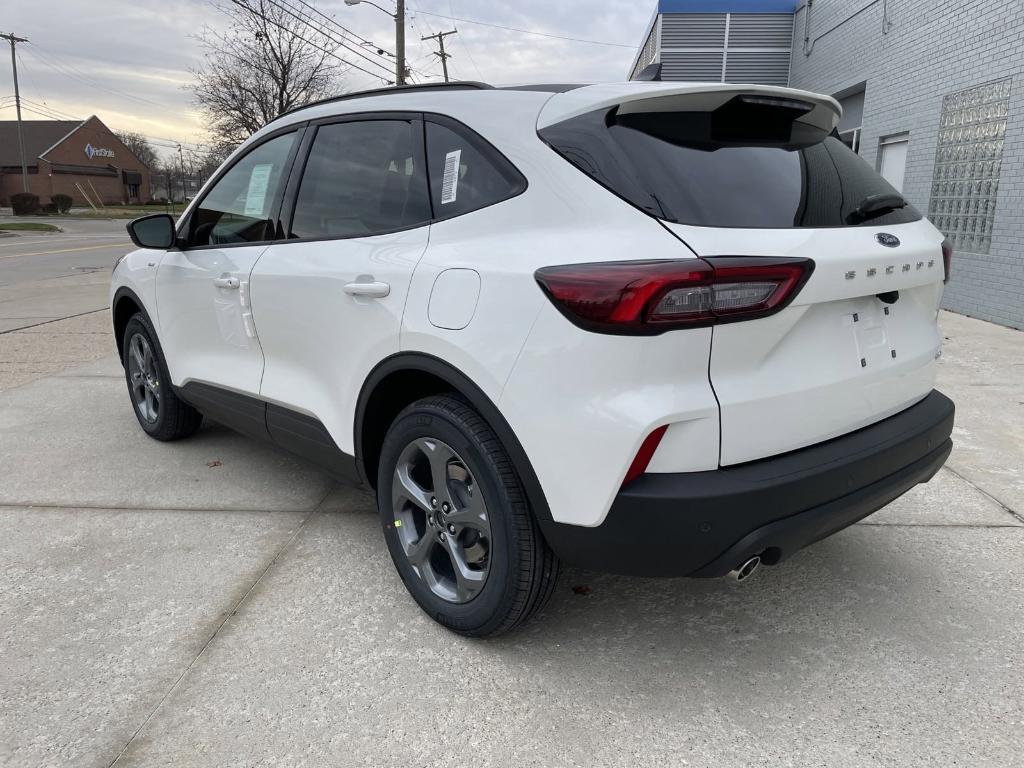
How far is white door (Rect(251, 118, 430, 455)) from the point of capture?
257 centimetres

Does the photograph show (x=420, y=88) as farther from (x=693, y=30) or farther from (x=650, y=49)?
(x=650, y=49)

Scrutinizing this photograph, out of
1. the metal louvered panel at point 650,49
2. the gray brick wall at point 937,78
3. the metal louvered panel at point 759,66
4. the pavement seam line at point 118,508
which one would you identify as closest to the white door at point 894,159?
the gray brick wall at point 937,78

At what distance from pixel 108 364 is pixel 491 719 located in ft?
18.9

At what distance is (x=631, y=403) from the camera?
191 centimetres

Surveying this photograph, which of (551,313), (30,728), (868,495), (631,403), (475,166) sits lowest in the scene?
(30,728)

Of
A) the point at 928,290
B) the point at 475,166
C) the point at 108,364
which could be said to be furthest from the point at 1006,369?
the point at 108,364

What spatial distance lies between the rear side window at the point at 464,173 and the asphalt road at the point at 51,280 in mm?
7655

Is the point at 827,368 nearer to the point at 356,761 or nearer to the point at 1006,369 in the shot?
the point at 356,761

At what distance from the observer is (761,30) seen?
51.3 ft

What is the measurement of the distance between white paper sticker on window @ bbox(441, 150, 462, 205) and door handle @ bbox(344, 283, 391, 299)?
33 centimetres

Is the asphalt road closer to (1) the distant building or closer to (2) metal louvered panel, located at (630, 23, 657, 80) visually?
(1) the distant building

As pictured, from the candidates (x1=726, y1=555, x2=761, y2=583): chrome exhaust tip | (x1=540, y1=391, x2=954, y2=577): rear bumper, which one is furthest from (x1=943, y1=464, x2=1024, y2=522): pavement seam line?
(x1=726, y1=555, x2=761, y2=583): chrome exhaust tip

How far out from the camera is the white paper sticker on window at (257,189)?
337 centimetres

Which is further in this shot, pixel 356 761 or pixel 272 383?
pixel 272 383
